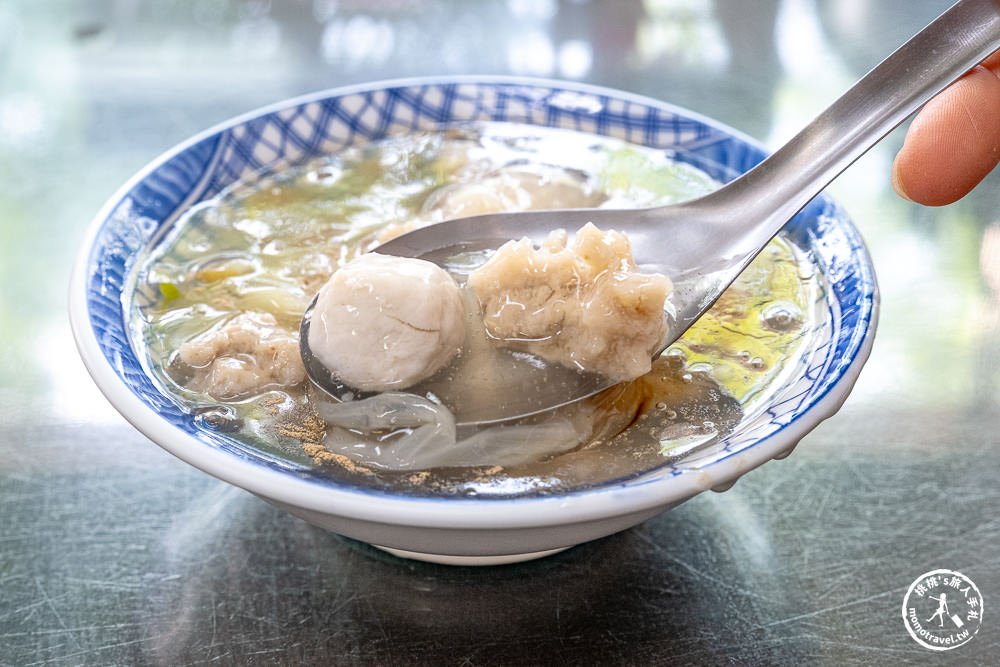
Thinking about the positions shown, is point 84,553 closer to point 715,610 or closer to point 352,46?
point 715,610

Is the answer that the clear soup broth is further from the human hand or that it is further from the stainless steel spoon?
the human hand

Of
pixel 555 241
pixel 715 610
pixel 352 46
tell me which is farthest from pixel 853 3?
pixel 715 610

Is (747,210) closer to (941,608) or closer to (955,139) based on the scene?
(955,139)

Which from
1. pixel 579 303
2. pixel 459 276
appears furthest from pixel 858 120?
pixel 459 276

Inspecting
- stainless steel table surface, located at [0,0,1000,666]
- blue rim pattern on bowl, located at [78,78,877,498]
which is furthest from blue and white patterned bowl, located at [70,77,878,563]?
stainless steel table surface, located at [0,0,1000,666]

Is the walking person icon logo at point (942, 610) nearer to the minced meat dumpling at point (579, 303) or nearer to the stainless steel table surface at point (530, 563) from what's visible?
the stainless steel table surface at point (530, 563)

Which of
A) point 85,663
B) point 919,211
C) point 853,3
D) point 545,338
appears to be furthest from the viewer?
point 853,3

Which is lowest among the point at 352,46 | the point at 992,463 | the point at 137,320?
the point at 137,320

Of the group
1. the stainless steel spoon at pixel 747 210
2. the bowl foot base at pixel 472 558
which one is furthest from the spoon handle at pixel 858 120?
the bowl foot base at pixel 472 558
